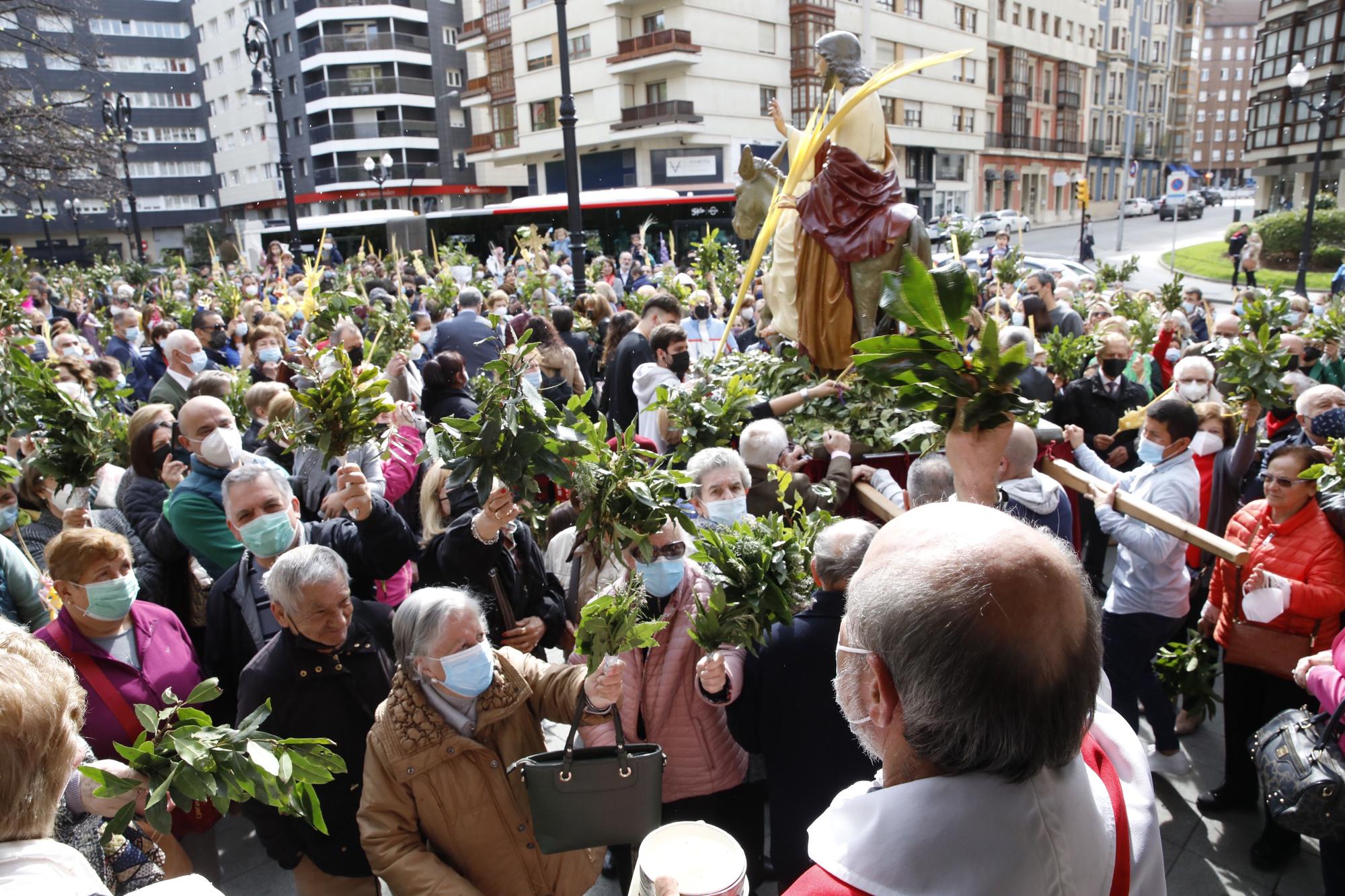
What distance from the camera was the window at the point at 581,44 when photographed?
1567 inches

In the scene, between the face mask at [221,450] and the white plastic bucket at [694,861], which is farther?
the face mask at [221,450]

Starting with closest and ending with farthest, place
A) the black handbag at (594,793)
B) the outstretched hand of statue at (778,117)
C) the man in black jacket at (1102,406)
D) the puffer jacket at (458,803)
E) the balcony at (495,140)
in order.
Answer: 1. the black handbag at (594,793)
2. the puffer jacket at (458,803)
3. the outstretched hand of statue at (778,117)
4. the man in black jacket at (1102,406)
5. the balcony at (495,140)

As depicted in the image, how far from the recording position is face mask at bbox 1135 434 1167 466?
4.05 m

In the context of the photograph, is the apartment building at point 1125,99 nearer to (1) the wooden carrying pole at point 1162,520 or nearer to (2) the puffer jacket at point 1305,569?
(2) the puffer jacket at point 1305,569

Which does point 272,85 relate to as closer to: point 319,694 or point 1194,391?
point 319,694

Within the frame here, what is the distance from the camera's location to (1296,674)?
9.89 feet

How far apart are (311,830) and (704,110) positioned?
38385 mm

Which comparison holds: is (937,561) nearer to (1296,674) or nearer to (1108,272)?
(1296,674)

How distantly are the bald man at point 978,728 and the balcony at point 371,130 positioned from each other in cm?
5656

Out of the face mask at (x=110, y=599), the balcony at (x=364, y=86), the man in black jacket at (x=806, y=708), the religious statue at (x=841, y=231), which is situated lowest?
the man in black jacket at (x=806, y=708)

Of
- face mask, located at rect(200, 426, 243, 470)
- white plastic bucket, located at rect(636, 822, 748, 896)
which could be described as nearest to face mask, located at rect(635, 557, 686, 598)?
white plastic bucket, located at rect(636, 822, 748, 896)

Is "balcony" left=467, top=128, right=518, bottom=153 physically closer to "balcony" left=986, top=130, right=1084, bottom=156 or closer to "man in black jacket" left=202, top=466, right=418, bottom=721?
"balcony" left=986, top=130, right=1084, bottom=156

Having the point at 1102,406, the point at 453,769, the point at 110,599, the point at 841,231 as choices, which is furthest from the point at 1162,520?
the point at 110,599

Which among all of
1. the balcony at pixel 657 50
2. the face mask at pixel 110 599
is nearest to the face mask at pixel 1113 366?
the face mask at pixel 110 599
